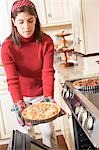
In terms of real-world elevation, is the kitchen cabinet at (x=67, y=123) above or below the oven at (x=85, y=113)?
below

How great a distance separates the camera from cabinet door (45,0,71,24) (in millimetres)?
2955

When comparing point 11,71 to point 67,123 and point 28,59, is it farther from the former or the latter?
point 67,123

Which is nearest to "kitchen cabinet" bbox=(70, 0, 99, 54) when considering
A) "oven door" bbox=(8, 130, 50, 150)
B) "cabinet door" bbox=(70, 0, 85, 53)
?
"cabinet door" bbox=(70, 0, 85, 53)

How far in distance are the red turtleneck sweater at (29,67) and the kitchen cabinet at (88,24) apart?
1.94 ft

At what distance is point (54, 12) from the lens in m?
2.97

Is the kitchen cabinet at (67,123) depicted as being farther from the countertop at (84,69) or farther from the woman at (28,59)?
the woman at (28,59)

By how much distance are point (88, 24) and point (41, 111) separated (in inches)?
41.9

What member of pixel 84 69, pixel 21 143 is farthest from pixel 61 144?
pixel 21 143

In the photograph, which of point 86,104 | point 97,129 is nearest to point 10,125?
point 86,104

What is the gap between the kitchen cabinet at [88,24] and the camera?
217 centimetres

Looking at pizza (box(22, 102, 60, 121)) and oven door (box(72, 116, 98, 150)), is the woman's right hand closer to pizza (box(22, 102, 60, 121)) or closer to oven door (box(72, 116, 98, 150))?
pizza (box(22, 102, 60, 121))

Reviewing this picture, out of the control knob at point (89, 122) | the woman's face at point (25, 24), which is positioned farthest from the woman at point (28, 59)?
the control knob at point (89, 122)

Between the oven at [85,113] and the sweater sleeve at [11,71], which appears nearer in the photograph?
the oven at [85,113]

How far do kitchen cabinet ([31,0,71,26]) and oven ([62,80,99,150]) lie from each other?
1.40 metres
